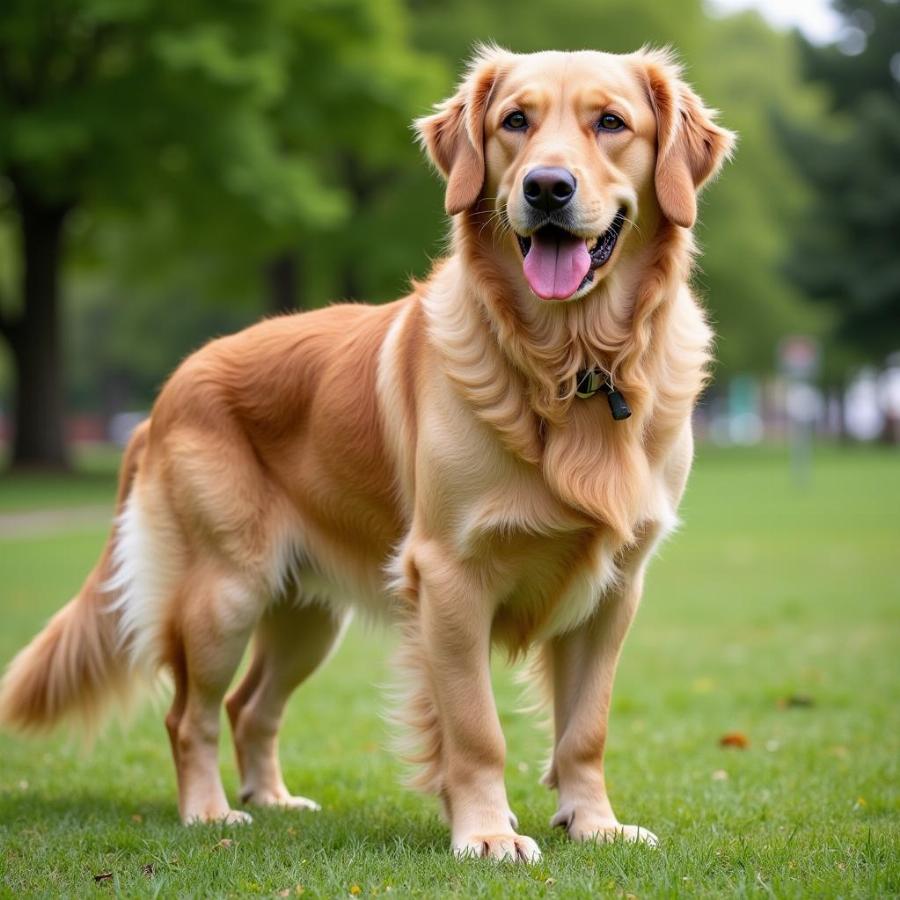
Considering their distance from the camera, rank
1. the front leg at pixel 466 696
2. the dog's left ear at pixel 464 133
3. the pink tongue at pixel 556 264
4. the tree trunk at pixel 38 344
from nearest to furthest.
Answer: the pink tongue at pixel 556 264 → the front leg at pixel 466 696 → the dog's left ear at pixel 464 133 → the tree trunk at pixel 38 344

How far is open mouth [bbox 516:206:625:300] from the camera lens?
157 inches

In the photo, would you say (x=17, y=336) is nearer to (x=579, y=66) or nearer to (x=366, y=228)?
(x=366, y=228)

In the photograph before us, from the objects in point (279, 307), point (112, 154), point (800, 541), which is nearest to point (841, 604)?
point (800, 541)

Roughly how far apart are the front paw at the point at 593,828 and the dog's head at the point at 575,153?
1700 mm

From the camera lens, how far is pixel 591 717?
14.3 feet

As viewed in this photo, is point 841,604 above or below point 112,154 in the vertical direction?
below

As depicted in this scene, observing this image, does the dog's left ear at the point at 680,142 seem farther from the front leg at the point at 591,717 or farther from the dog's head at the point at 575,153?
the front leg at the point at 591,717

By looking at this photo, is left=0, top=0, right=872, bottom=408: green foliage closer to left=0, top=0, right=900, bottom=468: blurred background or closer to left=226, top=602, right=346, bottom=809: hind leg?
left=0, top=0, right=900, bottom=468: blurred background

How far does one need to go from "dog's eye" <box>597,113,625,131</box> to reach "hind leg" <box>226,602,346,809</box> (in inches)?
90.9

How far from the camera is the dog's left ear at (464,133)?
4242 millimetres

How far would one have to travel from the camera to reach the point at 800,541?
642 inches

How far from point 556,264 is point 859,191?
130ft

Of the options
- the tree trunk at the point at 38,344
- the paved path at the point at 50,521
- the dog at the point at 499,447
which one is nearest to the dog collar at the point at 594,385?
the dog at the point at 499,447

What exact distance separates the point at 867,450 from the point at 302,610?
1749 inches
